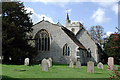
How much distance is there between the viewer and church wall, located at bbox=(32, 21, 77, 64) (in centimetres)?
2761

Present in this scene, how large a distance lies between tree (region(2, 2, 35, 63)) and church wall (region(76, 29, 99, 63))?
12.3 metres

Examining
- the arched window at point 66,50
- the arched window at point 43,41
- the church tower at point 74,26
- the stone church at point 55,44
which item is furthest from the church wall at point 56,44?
the church tower at point 74,26

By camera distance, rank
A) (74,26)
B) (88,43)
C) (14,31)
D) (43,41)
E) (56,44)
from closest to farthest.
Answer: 1. (14,31)
2. (56,44)
3. (43,41)
4. (88,43)
5. (74,26)

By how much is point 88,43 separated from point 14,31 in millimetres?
16637

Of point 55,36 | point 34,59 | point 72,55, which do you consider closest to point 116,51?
point 72,55

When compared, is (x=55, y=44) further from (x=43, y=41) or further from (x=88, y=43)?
(x=88, y=43)

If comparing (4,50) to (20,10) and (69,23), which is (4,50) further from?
(69,23)

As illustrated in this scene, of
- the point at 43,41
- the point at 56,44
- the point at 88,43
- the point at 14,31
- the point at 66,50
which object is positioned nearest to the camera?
the point at 14,31

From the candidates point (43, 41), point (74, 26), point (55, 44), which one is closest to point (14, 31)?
point (43, 41)

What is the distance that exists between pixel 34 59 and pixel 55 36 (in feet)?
18.9

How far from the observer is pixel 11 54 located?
2195cm

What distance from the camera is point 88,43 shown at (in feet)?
108

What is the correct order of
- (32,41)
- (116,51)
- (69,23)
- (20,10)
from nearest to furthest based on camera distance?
(20,10) < (32,41) < (116,51) < (69,23)

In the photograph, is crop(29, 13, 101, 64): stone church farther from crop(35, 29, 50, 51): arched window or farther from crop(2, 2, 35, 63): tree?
crop(2, 2, 35, 63): tree
